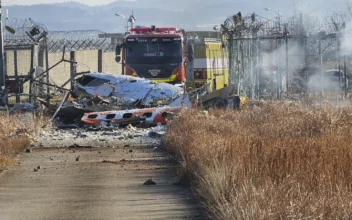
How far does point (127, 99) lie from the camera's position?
103ft

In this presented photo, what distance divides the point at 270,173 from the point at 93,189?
3.53 m

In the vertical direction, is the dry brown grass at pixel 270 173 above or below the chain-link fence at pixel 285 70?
below

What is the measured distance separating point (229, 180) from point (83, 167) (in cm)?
646

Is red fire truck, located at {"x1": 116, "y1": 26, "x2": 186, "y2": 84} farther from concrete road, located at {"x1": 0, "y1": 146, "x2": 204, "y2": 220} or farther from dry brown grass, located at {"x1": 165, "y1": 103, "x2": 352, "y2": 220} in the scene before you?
dry brown grass, located at {"x1": 165, "y1": 103, "x2": 352, "y2": 220}

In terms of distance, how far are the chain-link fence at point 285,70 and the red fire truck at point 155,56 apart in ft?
6.84

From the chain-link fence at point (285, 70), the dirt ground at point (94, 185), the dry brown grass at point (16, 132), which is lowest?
the dirt ground at point (94, 185)

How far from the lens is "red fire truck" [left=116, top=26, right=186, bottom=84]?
119 ft

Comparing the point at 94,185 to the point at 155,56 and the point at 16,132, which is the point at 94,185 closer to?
the point at 16,132

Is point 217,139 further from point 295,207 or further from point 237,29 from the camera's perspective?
point 237,29

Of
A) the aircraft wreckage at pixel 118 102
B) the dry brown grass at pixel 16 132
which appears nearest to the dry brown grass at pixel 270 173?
the dry brown grass at pixel 16 132

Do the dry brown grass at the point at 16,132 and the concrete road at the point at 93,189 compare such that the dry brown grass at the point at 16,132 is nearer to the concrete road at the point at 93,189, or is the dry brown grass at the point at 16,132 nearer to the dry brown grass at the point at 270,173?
the concrete road at the point at 93,189

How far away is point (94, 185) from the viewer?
14992 mm

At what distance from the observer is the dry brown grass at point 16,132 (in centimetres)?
1939

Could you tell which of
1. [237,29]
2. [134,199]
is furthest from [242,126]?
[237,29]
